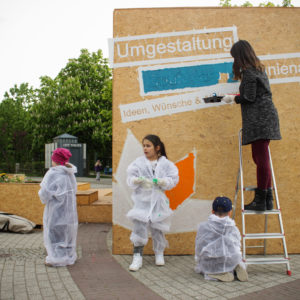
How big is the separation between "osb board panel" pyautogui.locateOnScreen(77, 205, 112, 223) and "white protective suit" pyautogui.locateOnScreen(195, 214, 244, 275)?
3.95 metres

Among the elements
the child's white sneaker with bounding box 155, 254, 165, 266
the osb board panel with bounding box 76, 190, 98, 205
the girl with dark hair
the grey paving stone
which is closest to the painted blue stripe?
the girl with dark hair

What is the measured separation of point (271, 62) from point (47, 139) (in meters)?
24.6

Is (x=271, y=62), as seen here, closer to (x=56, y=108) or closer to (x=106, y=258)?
(x=106, y=258)

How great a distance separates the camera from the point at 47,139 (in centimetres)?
2719

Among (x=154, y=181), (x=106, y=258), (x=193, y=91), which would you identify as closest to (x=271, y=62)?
(x=193, y=91)

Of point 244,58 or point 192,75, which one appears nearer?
point 244,58

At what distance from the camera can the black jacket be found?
3.99 metres

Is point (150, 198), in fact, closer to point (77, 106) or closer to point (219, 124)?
point (219, 124)

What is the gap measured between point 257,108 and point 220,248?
176 centimetres

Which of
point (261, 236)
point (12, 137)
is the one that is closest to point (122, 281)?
point (261, 236)

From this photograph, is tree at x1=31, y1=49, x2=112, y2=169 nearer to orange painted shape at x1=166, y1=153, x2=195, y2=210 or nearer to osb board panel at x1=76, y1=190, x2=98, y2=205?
osb board panel at x1=76, y1=190, x2=98, y2=205

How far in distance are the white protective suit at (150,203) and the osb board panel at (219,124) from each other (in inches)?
22.6

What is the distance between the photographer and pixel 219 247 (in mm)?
3742

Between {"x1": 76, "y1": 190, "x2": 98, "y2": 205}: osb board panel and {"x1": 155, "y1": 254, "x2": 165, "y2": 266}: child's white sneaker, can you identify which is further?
{"x1": 76, "y1": 190, "x2": 98, "y2": 205}: osb board panel
